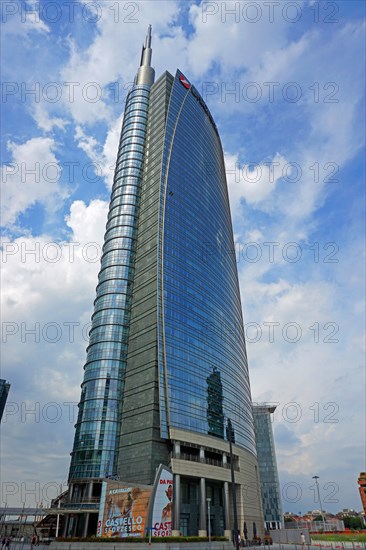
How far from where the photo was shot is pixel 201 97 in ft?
468

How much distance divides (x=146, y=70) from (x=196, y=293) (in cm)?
8930

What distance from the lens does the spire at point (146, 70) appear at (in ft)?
446

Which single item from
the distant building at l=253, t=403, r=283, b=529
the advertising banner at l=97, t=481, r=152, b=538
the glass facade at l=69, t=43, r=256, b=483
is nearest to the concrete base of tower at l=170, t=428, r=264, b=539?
the glass facade at l=69, t=43, r=256, b=483

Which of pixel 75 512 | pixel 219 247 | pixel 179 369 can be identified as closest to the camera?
pixel 75 512

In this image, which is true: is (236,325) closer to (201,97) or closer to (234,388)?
(234,388)

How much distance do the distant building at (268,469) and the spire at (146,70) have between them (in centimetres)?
14049

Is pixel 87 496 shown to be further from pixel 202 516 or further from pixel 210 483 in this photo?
pixel 210 483

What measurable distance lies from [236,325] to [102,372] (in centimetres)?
4674

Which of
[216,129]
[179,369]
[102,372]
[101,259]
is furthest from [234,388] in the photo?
[216,129]

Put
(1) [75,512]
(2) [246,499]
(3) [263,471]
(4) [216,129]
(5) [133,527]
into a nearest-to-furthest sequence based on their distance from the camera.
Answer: (5) [133,527]
(1) [75,512]
(2) [246,499]
(4) [216,129]
(3) [263,471]

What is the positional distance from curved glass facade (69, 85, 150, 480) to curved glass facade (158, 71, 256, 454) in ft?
43.7

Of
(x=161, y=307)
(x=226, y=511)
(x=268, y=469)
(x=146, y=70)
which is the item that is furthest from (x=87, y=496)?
(x=146, y=70)

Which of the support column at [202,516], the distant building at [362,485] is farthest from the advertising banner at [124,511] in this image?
the distant building at [362,485]

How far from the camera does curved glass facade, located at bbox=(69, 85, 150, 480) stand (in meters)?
78.4
